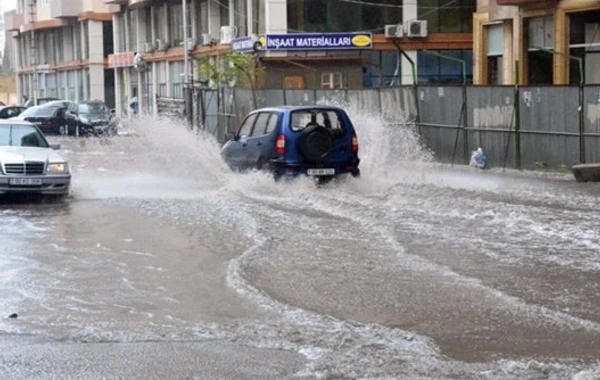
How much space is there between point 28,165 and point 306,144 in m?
4.56

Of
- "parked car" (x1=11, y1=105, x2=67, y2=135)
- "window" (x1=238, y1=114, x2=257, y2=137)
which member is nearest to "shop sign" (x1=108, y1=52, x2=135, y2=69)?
"parked car" (x1=11, y1=105, x2=67, y2=135)

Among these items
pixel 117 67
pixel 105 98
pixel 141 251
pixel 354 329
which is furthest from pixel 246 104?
pixel 105 98

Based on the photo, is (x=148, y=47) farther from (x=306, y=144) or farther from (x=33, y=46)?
(x=306, y=144)

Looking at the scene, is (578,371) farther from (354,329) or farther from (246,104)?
(246,104)

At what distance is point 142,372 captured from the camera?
757 cm

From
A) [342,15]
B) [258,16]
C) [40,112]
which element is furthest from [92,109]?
[342,15]

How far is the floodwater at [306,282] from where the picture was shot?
791 centimetres

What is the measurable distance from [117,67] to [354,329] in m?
61.9

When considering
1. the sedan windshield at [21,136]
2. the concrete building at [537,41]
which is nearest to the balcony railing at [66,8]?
the concrete building at [537,41]

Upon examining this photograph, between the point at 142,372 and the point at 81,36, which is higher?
the point at 81,36

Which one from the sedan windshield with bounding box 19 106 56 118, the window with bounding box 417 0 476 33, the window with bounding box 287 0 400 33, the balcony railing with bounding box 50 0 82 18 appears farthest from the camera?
the balcony railing with bounding box 50 0 82 18

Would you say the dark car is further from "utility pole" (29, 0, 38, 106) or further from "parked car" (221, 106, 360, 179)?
"utility pole" (29, 0, 38, 106)

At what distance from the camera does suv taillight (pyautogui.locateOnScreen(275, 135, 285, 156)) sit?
1969 cm

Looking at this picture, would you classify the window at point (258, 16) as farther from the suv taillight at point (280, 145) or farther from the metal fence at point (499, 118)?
the suv taillight at point (280, 145)
